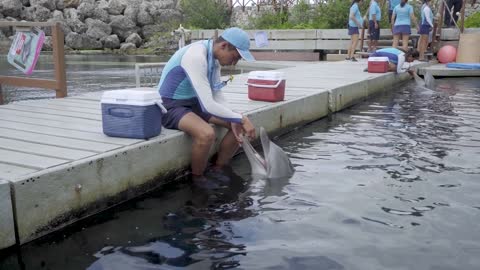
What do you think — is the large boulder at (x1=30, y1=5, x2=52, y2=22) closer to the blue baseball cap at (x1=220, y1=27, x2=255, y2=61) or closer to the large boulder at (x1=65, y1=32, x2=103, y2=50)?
the large boulder at (x1=65, y1=32, x2=103, y2=50)

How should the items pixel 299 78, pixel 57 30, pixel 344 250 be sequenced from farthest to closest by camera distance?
pixel 299 78 < pixel 57 30 < pixel 344 250

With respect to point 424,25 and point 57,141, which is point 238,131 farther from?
point 424,25

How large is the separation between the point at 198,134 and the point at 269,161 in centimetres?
79

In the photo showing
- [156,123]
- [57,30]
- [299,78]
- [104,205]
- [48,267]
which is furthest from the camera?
[299,78]

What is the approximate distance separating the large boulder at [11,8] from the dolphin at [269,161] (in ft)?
117

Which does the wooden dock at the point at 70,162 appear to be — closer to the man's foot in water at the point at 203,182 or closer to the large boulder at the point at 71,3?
the man's foot in water at the point at 203,182

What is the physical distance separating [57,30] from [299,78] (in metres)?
4.99

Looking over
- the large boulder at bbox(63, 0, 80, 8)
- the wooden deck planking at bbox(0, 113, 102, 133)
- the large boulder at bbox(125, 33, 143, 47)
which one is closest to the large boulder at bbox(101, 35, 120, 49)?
the large boulder at bbox(125, 33, 143, 47)

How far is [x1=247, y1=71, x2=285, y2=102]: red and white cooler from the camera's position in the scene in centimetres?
672

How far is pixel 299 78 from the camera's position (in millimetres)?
10273

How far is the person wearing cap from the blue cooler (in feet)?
1.19

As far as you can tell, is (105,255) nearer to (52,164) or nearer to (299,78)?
(52,164)

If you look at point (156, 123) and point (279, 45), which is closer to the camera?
point (156, 123)

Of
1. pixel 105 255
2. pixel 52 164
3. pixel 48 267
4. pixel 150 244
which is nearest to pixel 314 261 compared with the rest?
pixel 150 244
